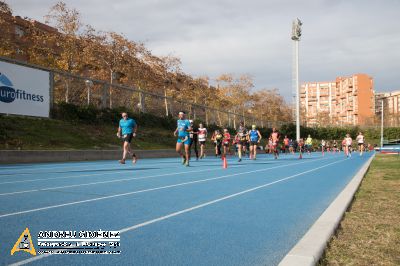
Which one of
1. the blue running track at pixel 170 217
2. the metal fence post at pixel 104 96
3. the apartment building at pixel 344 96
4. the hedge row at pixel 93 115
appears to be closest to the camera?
the blue running track at pixel 170 217

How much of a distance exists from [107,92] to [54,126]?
607 centimetres

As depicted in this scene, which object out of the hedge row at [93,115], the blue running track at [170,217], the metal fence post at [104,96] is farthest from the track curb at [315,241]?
the metal fence post at [104,96]

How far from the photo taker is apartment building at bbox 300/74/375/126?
466ft

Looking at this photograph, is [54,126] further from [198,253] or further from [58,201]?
[198,253]

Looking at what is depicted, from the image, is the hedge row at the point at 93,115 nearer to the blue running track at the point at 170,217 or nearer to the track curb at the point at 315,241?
the blue running track at the point at 170,217

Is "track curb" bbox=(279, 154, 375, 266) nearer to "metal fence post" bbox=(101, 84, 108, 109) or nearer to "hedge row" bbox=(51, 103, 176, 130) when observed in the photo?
"hedge row" bbox=(51, 103, 176, 130)

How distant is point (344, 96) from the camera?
496ft

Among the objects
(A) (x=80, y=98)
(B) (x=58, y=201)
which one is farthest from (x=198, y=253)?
(A) (x=80, y=98)

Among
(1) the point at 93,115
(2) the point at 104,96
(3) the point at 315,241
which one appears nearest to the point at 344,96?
(2) the point at 104,96

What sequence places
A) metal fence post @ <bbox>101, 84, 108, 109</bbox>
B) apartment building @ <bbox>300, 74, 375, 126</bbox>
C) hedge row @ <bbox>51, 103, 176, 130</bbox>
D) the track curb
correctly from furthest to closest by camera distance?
apartment building @ <bbox>300, 74, 375, 126</bbox> < metal fence post @ <bbox>101, 84, 108, 109</bbox> < hedge row @ <bbox>51, 103, 176, 130</bbox> < the track curb

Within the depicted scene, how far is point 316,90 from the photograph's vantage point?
547ft

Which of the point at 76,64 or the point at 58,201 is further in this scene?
the point at 76,64

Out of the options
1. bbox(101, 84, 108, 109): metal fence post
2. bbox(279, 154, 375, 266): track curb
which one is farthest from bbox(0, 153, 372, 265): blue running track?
bbox(101, 84, 108, 109): metal fence post

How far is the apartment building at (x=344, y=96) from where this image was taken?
466 feet
